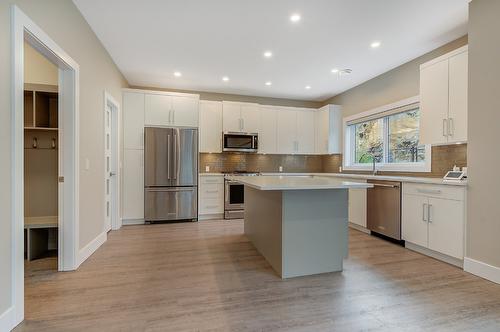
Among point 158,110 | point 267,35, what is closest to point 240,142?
point 158,110

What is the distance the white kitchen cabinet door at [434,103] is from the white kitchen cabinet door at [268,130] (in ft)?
9.51

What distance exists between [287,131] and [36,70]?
172 inches

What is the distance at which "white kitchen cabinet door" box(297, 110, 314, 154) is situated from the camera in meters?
5.71

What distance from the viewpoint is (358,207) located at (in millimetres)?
4090

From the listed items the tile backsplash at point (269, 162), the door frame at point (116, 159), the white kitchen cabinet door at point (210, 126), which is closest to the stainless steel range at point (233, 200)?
the tile backsplash at point (269, 162)

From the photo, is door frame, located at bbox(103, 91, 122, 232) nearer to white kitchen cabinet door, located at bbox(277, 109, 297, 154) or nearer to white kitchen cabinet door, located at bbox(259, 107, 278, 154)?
white kitchen cabinet door, located at bbox(259, 107, 278, 154)

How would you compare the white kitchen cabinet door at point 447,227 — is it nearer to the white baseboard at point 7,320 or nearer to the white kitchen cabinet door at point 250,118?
the white kitchen cabinet door at point 250,118

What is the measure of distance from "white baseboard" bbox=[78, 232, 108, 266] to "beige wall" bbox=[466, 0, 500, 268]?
4.06m

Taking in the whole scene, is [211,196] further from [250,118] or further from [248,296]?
[248,296]

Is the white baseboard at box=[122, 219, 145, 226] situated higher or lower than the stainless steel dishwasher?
lower

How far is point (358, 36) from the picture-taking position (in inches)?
119

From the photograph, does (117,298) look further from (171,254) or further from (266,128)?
(266,128)

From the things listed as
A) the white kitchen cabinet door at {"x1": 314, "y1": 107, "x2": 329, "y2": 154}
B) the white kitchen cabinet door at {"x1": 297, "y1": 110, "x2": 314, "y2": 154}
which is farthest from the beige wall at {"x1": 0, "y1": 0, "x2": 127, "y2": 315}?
the white kitchen cabinet door at {"x1": 314, "y1": 107, "x2": 329, "y2": 154}

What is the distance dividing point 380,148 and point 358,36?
218 cm
